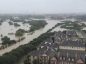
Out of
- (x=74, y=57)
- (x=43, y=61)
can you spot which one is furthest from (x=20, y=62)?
(x=74, y=57)

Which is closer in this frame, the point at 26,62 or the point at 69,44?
the point at 26,62

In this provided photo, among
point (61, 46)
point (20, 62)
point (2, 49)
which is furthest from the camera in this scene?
point (2, 49)

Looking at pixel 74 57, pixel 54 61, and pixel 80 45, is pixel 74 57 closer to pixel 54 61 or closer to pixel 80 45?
pixel 54 61

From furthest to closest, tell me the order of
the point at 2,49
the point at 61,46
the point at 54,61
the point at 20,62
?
the point at 2,49 < the point at 61,46 < the point at 20,62 < the point at 54,61

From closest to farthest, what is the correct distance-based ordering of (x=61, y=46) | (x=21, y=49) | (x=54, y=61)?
(x=54, y=61) < (x=21, y=49) < (x=61, y=46)

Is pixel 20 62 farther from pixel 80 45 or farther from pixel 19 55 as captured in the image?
pixel 80 45

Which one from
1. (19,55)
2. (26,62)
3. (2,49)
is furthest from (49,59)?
(2,49)

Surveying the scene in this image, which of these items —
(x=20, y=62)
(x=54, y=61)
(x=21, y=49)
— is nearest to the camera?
(x=54, y=61)

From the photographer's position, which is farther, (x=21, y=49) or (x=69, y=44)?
(x=69, y=44)
